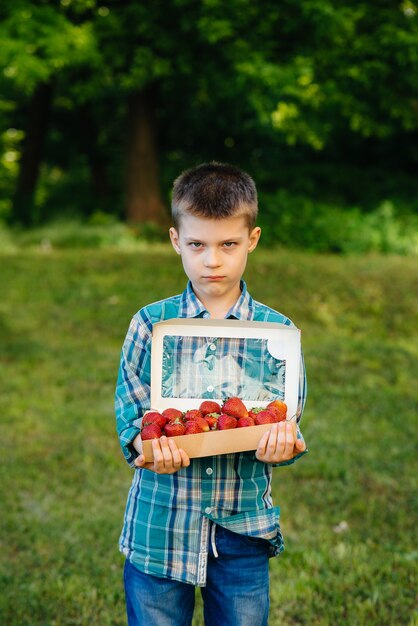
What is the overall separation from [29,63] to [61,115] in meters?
9.00

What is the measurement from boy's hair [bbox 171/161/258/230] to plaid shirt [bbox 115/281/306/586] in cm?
24

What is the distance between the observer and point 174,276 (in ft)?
32.2

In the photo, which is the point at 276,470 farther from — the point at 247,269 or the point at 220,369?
the point at 247,269

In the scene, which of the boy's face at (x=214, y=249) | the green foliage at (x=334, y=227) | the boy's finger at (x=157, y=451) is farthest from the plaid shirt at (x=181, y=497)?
the green foliage at (x=334, y=227)

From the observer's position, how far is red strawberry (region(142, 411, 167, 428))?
6.08 feet

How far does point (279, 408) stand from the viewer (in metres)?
1.88

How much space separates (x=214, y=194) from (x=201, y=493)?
80cm

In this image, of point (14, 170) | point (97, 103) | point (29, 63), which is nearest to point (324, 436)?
point (29, 63)

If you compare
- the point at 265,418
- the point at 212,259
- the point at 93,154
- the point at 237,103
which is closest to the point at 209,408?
the point at 265,418

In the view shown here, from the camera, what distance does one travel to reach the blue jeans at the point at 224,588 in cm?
208

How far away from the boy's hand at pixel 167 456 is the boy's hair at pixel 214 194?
59 cm

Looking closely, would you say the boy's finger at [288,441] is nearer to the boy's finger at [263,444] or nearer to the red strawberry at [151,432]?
the boy's finger at [263,444]

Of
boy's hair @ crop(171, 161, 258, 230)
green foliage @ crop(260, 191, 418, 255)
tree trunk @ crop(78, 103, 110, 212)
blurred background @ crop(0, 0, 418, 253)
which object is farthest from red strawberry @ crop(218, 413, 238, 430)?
tree trunk @ crop(78, 103, 110, 212)

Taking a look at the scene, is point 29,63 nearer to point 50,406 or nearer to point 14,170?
point 50,406
